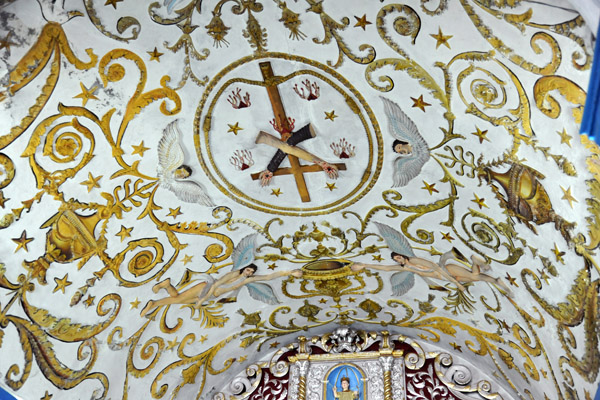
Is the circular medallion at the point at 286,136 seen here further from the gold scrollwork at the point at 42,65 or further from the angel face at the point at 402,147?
the gold scrollwork at the point at 42,65

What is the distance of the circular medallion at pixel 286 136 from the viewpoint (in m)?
5.99

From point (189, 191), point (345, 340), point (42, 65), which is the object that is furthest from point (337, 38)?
point (345, 340)

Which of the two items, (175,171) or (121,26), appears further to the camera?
(175,171)

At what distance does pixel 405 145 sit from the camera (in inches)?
250

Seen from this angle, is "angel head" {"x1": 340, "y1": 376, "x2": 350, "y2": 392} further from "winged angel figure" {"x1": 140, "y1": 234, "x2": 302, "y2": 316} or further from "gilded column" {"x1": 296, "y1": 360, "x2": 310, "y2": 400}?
"winged angel figure" {"x1": 140, "y1": 234, "x2": 302, "y2": 316}

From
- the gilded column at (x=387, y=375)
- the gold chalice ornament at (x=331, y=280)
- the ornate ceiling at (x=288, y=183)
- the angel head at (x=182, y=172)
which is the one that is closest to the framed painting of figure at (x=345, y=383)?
the ornate ceiling at (x=288, y=183)

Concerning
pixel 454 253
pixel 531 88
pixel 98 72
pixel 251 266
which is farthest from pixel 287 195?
pixel 531 88

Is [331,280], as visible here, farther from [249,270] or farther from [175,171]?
[175,171]

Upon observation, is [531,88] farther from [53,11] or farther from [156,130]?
[53,11]

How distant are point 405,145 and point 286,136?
116 cm

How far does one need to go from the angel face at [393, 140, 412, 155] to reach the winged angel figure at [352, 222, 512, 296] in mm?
1173

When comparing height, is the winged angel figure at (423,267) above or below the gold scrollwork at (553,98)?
below

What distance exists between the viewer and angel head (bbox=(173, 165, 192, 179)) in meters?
6.52

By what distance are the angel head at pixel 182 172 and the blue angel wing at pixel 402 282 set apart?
2.93 meters
